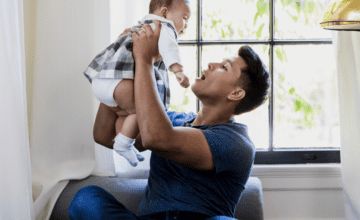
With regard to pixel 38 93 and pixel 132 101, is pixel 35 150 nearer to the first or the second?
pixel 38 93

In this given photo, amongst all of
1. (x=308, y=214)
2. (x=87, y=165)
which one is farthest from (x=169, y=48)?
(x=308, y=214)

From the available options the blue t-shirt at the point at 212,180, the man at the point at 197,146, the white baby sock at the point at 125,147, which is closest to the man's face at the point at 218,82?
the man at the point at 197,146

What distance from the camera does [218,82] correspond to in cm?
146

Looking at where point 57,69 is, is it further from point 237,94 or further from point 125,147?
point 237,94

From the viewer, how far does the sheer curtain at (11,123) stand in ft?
3.74

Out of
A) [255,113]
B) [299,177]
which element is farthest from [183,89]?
[299,177]

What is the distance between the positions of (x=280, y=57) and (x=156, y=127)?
1.24 meters

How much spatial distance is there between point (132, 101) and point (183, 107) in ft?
3.07

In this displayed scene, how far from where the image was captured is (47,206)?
174 centimetres

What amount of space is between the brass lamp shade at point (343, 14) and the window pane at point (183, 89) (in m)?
1.11

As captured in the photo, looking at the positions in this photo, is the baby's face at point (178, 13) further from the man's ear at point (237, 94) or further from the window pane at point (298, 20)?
the window pane at point (298, 20)

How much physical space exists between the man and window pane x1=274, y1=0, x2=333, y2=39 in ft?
2.58

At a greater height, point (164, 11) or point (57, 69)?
point (164, 11)

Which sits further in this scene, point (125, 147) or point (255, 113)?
point (255, 113)
